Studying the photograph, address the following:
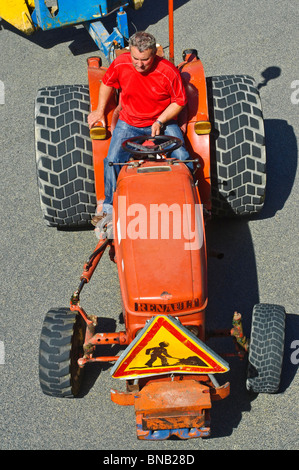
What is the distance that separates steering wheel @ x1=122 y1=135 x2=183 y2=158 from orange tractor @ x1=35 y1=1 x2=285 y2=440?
12 millimetres

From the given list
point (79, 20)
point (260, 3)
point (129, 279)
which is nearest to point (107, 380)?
point (129, 279)

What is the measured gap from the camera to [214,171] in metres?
5.86

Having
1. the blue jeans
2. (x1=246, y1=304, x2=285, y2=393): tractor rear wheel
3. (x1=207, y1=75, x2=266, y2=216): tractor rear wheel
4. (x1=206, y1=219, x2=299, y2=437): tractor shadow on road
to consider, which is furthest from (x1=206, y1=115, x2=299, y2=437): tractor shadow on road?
the blue jeans

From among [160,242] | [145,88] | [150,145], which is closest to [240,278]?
[150,145]


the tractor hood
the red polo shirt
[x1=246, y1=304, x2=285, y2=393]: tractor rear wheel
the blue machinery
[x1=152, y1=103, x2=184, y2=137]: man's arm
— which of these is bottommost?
[x1=246, y1=304, x2=285, y2=393]: tractor rear wheel

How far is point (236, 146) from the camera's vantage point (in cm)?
582

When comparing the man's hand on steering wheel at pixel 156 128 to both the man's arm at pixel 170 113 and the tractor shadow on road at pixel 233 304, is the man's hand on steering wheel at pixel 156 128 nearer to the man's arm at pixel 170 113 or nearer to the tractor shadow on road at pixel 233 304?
the man's arm at pixel 170 113

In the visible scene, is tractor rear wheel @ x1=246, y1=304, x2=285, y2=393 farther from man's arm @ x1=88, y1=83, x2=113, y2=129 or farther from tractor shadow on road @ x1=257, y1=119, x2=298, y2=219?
man's arm @ x1=88, y1=83, x2=113, y2=129

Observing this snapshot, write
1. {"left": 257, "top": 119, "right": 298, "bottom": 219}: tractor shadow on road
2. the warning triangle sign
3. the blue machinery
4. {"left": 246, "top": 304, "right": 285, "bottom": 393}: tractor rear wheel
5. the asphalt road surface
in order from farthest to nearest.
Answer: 1. the blue machinery
2. {"left": 257, "top": 119, "right": 298, "bottom": 219}: tractor shadow on road
3. the asphalt road surface
4. {"left": 246, "top": 304, "right": 285, "bottom": 393}: tractor rear wheel
5. the warning triangle sign

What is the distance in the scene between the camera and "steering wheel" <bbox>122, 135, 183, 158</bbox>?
16.8 feet

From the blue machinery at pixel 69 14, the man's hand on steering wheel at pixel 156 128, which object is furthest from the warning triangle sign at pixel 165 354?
the blue machinery at pixel 69 14

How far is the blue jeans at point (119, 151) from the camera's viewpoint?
532 cm

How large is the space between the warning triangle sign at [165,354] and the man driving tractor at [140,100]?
1292mm

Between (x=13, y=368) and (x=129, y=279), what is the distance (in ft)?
4.67
